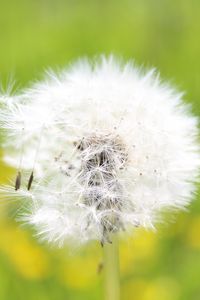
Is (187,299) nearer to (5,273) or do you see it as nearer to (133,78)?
(5,273)

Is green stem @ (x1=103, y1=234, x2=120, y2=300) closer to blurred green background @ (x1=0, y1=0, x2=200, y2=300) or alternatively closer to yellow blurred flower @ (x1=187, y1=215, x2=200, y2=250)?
blurred green background @ (x1=0, y1=0, x2=200, y2=300)

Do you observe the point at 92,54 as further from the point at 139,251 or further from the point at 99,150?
the point at 99,150

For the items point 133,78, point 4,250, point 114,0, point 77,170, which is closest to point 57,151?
point 77,170

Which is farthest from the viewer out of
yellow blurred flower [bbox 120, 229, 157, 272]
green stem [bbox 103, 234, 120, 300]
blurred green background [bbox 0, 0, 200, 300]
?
yellow blurred flower [bbox 120, 229, 157, 272]

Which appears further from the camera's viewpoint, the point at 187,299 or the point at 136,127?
the point at 187,299

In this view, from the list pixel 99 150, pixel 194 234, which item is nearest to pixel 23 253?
pixel 194 234

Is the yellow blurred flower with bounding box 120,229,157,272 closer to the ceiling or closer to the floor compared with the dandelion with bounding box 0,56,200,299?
closer to the floor

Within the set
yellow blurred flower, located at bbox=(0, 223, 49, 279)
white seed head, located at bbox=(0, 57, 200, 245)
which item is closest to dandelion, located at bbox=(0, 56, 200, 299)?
white seed head, located at bbox=(0, 57, 200, 245)

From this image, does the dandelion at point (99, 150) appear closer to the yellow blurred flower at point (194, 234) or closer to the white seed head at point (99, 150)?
the white seed head at point (99, 150)
